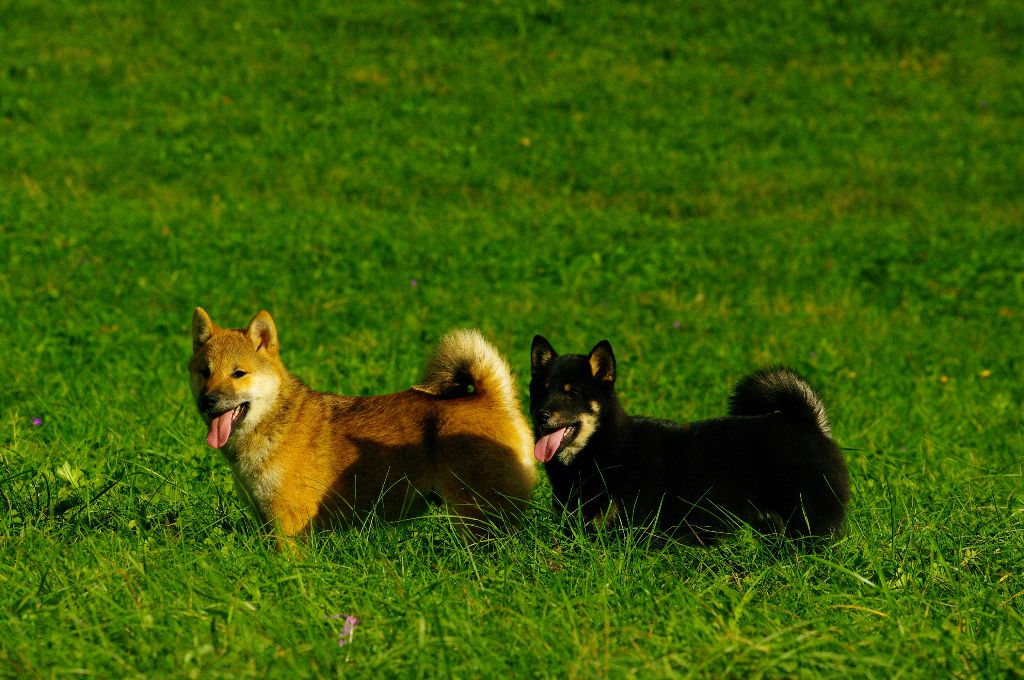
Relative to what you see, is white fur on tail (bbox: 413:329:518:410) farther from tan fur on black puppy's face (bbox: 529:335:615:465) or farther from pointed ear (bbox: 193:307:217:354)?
pointed ear (bbox: 193:307:217:354)

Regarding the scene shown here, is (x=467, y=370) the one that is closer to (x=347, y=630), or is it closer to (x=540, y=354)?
(x=540, y=354)

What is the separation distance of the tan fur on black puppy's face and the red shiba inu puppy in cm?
32

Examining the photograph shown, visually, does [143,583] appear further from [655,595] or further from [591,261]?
[591,261]

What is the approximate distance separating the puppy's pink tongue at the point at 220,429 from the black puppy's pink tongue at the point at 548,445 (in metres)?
1.42

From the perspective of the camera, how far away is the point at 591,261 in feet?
43.2

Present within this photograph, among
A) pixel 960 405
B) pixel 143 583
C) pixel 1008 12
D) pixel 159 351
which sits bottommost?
pixel 960 405

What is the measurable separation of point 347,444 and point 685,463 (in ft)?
5.23

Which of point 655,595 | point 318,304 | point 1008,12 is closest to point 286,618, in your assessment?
point 655,595

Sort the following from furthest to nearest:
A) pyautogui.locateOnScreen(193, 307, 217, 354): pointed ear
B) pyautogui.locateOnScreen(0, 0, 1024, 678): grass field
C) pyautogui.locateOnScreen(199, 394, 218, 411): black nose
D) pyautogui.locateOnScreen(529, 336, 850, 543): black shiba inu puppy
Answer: pyautogui.locateOnScreen(193, 307, 217, 354): pointed ear
pyautogui.locateOnScreen(199, 394, 218, 411): black nose
pyautogui.locateOnScreen(529, 336, 850, 543): black shiba inu puppy
pyautogui.locateOnScreen(0, 0, 1024, 678): grass field

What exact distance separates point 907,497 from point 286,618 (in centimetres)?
334

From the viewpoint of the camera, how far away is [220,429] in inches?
201

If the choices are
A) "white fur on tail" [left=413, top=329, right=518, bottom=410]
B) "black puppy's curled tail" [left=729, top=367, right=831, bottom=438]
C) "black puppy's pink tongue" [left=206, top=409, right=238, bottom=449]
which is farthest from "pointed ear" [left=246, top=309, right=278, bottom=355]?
"black puppy's curled tail" [left=729, top=367, right=831, bottom=438]

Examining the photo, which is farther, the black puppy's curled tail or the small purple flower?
the black puppy's curled tail

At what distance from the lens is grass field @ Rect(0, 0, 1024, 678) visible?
11.9 ft
